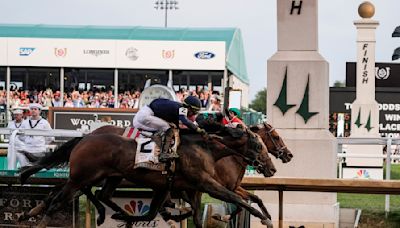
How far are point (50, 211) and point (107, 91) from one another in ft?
59.7

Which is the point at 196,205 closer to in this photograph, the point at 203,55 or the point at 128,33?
the point at 203,55

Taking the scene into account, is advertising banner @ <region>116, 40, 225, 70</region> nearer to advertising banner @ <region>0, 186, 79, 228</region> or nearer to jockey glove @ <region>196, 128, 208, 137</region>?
advertising banner @ <region>0, 186, 79, 228</region>

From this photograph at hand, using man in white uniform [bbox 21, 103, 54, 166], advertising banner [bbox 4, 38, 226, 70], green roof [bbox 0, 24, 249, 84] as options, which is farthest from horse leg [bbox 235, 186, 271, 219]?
green roof [bbox 0, 24, 249, 84]

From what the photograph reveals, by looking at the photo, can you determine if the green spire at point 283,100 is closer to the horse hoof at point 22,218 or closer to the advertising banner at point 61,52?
the horse hoof at point 22,218

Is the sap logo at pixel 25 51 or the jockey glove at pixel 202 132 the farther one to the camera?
the sap logo at pixel 25 51

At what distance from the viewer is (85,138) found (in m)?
10.7

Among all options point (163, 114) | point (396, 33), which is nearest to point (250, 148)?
point (163, 114)

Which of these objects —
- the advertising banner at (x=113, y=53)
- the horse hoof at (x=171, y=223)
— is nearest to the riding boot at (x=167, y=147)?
the horse hoof at (x=171, y=223)

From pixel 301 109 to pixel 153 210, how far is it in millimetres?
3226

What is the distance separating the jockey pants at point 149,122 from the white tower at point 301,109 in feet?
9.48

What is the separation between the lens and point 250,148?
10945mm

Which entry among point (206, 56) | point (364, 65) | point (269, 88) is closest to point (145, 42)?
point (206, 56)

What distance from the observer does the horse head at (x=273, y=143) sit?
11.7m

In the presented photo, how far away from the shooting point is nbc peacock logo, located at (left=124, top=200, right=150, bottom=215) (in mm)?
11797
